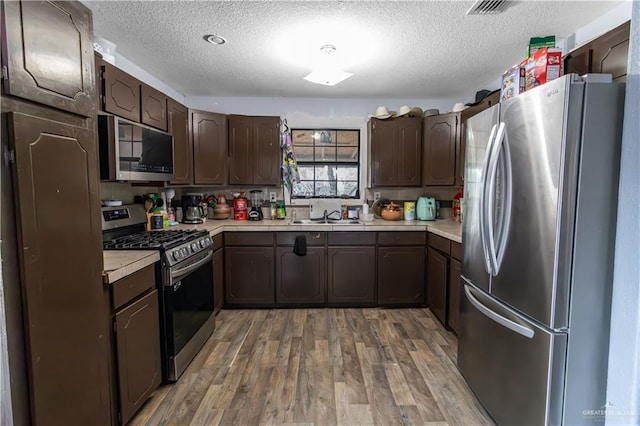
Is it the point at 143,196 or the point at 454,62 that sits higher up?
the point at 454,62

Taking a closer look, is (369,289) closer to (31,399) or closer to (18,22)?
(31,399)

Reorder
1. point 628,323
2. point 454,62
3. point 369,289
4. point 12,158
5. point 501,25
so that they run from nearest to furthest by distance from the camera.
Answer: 1. point 12,158
2. point 628,323
3. point 501,25
4. point 454,62
5. point 369,289

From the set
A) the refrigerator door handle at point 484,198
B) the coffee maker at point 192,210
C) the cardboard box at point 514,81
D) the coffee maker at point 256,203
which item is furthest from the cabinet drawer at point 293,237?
the cardboard box at point 514,81

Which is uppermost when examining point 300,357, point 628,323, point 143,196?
point 143,196

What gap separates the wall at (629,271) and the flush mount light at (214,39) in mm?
2211

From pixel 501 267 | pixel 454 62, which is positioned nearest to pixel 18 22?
pixel 501 267

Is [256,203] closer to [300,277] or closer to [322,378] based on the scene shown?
[300,277]

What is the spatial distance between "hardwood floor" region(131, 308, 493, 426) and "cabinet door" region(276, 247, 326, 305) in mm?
279

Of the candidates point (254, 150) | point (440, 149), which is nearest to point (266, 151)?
point (254, 150)

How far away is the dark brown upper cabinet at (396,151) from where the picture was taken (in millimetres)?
3328

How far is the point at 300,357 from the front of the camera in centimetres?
223

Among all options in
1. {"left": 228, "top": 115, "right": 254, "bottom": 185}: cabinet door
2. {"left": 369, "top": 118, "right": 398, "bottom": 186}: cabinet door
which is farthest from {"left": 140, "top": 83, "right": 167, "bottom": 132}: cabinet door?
{"left": 369, "top": 118, "right": 398, "bottom": 186}: cabinet door

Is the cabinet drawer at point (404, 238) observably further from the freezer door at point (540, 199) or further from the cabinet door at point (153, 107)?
the cabinet door at point (153, 107)

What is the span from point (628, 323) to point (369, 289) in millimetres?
2144
